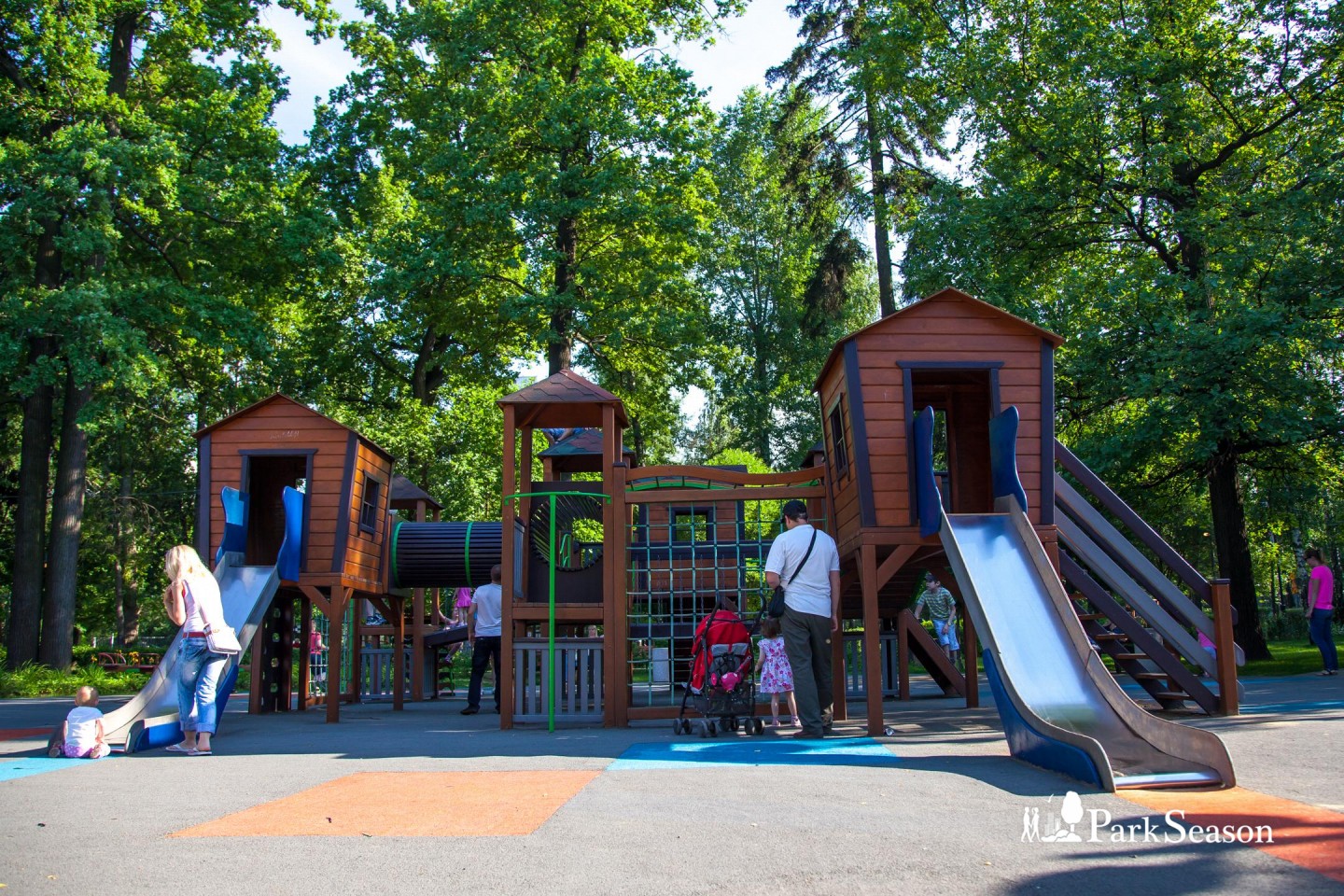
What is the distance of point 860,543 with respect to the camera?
9906 mm

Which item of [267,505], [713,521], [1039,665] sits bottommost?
[1039,665]

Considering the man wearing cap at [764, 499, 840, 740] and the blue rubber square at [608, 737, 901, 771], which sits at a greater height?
the man wearing cap at [764, 499, 840, 740]

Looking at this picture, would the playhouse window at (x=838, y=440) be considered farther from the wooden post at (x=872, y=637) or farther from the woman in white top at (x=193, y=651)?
the woman in white top at (x=193, y=651)

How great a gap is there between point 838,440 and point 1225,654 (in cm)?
410

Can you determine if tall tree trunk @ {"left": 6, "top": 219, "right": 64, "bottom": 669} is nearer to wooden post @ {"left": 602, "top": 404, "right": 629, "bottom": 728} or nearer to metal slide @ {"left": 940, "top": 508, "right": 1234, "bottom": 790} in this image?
wooden post @ {"left": 602, "top": 404, "right": 629, "bottom": 728}

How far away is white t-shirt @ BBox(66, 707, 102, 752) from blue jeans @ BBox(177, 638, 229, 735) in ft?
2.14

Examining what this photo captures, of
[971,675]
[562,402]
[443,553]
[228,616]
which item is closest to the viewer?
[228,616]

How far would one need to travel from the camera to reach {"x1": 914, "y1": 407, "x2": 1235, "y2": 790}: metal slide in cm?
588

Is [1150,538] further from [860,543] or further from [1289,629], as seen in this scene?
[1289,629]

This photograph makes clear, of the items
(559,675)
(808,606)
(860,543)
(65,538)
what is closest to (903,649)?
(860,543)

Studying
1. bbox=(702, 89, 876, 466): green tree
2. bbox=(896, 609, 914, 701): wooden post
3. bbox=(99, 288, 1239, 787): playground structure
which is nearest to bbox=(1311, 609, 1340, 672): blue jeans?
bbox=(99, 288, 1239, 787): playground structure

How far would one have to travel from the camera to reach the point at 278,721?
12.4 m

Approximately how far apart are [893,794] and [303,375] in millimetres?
25521

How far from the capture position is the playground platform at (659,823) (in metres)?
3.86
